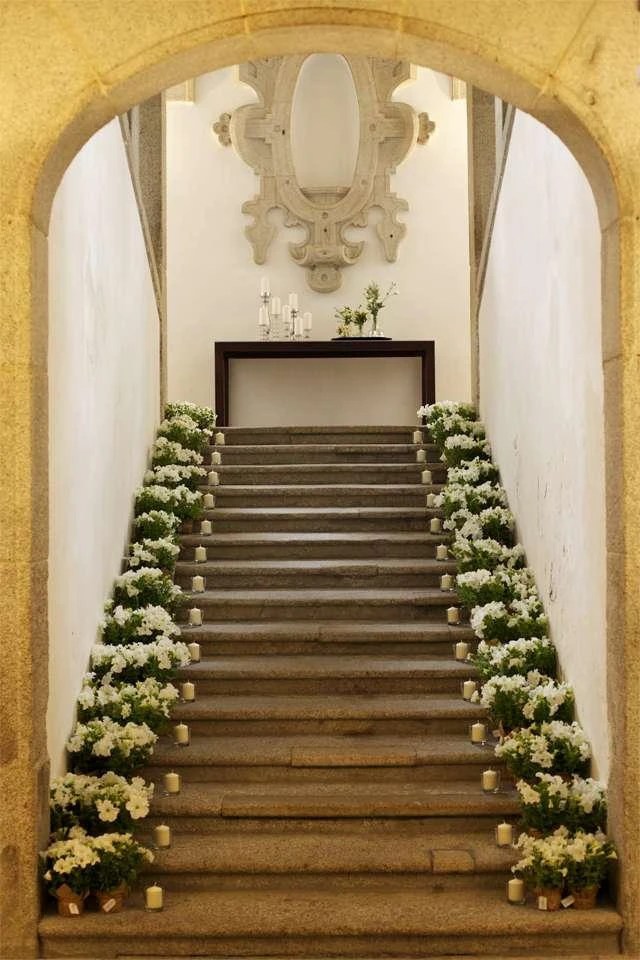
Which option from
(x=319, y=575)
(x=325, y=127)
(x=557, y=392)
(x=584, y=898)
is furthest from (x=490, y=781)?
(x=325, y=127)

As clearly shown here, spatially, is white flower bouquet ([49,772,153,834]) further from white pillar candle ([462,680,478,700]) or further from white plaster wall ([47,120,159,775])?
white pillar candle ([462,680,478,700])

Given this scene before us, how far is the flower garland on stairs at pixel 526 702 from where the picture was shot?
3.96 m

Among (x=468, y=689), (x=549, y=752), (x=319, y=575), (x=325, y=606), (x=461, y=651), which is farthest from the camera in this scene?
(x=319, y=575)

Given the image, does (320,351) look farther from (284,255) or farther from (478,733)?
(478,733)

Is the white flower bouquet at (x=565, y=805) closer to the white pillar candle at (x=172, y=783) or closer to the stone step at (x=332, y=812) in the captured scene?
the stone step at (x=332, y=812)

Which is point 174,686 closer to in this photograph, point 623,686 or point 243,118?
point 623,686

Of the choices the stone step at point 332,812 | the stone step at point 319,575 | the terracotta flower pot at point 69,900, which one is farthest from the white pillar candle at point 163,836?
the stone step at point 319,575

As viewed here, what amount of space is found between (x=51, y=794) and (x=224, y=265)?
7.11 m

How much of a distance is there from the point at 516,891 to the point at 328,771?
43.4 inches

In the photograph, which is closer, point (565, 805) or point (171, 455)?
point (565, 805)

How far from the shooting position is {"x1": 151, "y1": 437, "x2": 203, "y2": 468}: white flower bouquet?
7.49m

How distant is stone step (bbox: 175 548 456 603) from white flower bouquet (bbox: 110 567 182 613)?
574 mm

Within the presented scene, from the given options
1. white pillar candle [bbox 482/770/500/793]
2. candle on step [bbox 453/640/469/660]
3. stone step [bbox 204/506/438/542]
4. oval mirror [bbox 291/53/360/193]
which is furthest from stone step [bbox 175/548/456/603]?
oval mirror [bbox 291/53/360/193]

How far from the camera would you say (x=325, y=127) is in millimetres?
10438
